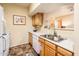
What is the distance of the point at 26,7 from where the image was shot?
14.8 ft

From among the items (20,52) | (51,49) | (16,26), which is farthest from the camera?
(16,26)

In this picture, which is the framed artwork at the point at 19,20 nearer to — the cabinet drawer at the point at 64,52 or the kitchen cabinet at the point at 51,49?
the kitchen cabinet at the point at 51,49

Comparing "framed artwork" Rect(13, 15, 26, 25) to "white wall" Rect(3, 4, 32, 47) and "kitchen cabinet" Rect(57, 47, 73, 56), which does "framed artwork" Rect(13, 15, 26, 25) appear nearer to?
"white wall" Rect(3, 4, 32, 47)

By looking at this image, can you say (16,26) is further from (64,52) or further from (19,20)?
(64,52)

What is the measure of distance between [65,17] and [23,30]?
2732mm

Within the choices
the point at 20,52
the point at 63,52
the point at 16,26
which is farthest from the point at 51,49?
the point at 16,26

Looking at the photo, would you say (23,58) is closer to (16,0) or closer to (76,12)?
(16,0)

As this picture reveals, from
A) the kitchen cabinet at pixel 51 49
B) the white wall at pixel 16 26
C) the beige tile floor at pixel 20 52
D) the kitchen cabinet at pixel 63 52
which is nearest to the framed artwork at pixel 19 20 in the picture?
the white wall at pixel 16 26

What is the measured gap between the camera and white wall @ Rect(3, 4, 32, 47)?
399 cm

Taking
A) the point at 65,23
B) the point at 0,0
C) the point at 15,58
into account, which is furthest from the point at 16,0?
the point at 65,23

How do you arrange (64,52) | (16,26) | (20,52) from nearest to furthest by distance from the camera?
1. (64,52)
2. (20,52)
3. (16,26)

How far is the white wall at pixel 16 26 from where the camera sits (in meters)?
3.99

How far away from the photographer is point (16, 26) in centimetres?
429

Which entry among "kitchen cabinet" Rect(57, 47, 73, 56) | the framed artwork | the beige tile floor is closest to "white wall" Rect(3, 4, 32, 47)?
the framed artwork
